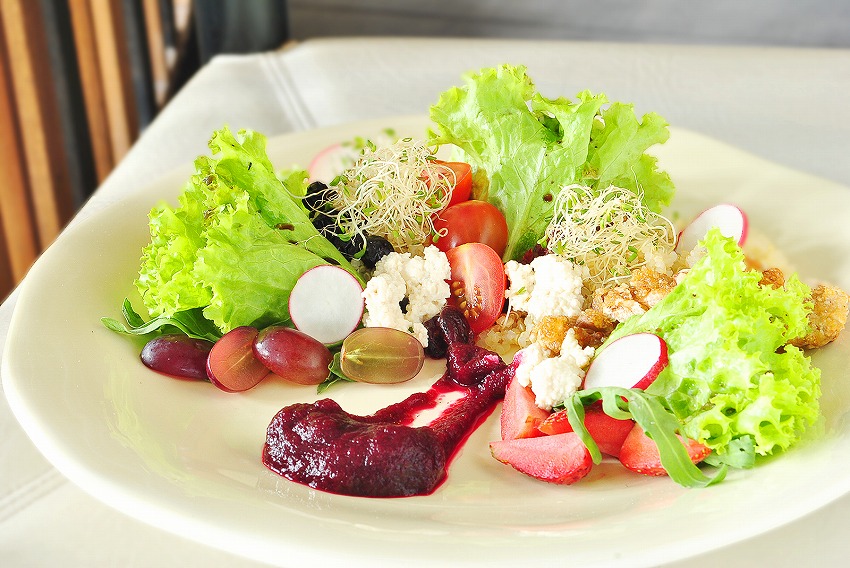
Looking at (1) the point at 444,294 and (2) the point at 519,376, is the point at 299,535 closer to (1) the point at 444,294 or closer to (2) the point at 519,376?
(2) the point at 519,376

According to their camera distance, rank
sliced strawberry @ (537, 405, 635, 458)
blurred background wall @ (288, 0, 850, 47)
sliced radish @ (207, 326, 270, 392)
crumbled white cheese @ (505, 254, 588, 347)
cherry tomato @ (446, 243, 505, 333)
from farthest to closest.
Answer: blurred background wall @ (288, 0, 850, 47) → cherry tomato @ (446, 243, 505, 333) → crumbled white cheese @ (505, 254, 588, 347) → sliced radish @ (207, 326, 270, 392) → sliced strawberry @ (537, 405, 635, 458)

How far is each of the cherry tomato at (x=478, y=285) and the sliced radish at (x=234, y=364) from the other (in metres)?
0.47

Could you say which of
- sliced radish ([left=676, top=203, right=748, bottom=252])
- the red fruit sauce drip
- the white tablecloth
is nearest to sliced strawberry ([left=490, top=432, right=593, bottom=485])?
the red fruit sauce drip

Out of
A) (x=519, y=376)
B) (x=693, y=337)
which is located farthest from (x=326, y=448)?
(x=693, y=337)

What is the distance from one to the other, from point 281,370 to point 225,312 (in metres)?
0.18

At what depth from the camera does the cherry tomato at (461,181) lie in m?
2.13

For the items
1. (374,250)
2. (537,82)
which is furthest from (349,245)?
(537,82)

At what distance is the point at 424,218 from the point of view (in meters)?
2.04

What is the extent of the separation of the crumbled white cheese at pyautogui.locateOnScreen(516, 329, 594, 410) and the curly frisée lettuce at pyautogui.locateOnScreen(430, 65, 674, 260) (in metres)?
0.49

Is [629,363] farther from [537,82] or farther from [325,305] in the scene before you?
[537,82]

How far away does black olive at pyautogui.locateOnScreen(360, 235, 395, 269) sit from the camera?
1954 mm

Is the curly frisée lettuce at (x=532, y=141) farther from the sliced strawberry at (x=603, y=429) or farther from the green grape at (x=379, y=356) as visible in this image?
the sliced strawberry at (x=603, y=429)

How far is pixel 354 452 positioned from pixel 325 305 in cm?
49

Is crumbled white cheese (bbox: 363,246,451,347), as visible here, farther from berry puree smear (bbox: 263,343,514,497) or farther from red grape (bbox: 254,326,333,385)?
berry puree smear (bbox: 263,343,514,497)
